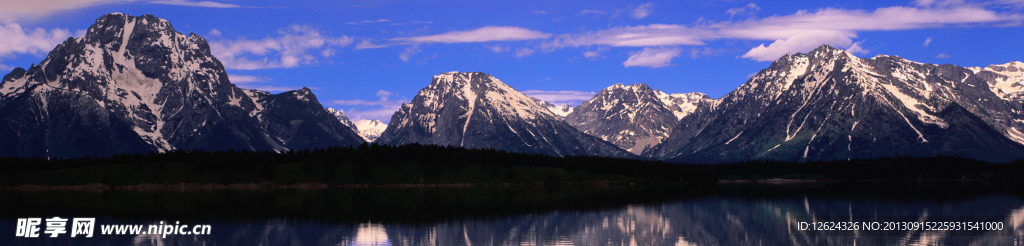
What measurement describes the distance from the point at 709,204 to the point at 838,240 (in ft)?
238

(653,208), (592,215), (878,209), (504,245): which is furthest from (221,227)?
(878,209)

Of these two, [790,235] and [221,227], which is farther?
[221,227]

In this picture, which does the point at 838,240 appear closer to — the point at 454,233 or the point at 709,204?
the point at 454,233

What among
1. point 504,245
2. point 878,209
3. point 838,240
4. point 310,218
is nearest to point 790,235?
point 838,240

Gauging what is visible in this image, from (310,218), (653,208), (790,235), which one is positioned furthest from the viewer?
(653,208)

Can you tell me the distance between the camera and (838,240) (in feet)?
297

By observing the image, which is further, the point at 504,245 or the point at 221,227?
the point at 221,227

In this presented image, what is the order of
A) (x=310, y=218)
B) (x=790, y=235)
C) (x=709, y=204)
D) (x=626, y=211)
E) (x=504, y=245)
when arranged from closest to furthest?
(x=504, y=245), (x=790, y=235), (x=310, y=218), (x=626, y=211), (x=709, y=204)

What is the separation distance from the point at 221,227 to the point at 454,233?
29515mm

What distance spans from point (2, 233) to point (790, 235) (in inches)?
3413

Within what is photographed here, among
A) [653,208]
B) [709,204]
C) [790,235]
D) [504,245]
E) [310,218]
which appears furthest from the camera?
[709,204]

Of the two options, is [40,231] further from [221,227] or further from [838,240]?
[838,240]

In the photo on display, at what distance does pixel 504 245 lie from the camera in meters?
87.6

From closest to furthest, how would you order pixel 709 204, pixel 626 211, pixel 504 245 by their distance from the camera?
pixel 504 245 < pixel 626 211 < pixel 709 204
